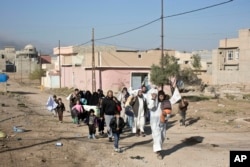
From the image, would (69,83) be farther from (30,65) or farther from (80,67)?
(30,65)

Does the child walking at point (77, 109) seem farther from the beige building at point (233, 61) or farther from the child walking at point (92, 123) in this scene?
the beige building at point (233, 61)

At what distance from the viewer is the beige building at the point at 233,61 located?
185 feet

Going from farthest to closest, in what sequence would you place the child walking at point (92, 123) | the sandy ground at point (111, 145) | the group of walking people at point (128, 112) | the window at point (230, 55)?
the window at point (230, 55) → the child walking at point (92, 123) → the group of walking people at point (128, 112) → the sandy ground at point (111, 145)

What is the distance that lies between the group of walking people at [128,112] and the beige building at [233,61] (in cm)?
4017

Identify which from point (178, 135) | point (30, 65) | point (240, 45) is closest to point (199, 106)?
point (178, 135)

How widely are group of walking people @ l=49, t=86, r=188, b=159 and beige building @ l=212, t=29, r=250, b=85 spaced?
132 feet

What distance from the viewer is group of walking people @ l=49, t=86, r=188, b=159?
1015 centimetres

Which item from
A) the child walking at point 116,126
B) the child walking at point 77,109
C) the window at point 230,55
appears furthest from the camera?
the window at point 230,55

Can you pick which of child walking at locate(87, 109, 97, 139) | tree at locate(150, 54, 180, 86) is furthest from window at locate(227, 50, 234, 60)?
child walking at locate(87, 109, 97, 139)

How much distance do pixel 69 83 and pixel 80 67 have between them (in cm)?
534

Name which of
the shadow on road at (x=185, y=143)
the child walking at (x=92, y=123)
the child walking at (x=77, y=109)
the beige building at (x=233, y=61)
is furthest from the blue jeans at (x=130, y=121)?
the beige building at (x=233, y=61)

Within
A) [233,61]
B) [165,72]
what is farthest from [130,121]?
[233,61]

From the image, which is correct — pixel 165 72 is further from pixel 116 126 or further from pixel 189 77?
pixel 116 126

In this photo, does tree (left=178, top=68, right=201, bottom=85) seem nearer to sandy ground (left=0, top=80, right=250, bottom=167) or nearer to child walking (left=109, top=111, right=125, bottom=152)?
sandy ground (left=0, top=80, right=250, bottom=167)
